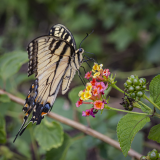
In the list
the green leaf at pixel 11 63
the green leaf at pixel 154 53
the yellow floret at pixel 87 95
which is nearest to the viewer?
the yellow floret at pixel 87 95

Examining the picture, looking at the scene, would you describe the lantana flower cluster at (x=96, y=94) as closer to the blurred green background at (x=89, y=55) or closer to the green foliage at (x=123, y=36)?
the blurred green background at (x=89, y=55)

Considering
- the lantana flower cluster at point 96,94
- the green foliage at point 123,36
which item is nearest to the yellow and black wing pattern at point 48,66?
the lantana flower cluster at point 96,94

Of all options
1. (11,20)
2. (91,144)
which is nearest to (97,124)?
(91,144)

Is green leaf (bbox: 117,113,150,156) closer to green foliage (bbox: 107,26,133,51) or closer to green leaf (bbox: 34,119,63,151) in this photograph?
green leaf (bbox: 34,119,63,151)

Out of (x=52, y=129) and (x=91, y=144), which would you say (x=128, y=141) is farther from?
(x=91, y=144)

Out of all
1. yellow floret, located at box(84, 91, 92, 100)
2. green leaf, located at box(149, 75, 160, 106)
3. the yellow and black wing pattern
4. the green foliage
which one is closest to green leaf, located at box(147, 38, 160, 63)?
the green foliage

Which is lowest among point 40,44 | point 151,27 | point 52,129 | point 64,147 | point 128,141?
point 64,147
